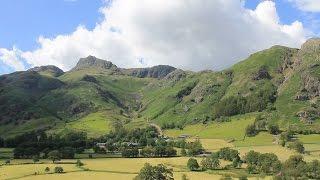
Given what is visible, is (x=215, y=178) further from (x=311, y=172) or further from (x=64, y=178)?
(x=64, y=178)

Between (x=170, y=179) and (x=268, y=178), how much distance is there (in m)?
41.9

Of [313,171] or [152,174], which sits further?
[313,171]

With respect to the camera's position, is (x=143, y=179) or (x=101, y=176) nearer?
(x=143, y=179)

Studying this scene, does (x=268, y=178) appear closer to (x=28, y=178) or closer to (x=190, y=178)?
(x=190, y=178)

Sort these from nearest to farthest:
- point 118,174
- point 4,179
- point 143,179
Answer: point 143,179, point 4,179, point 118,174

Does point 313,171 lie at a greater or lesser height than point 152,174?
lesser

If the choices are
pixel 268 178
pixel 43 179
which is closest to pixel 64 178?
pixel 43 179

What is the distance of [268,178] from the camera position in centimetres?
18488

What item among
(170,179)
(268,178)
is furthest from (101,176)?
(268,178)

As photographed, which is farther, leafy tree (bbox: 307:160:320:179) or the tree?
leafy tree (bbox: 307:160:320:179)

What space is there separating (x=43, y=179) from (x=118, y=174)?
1172 inches

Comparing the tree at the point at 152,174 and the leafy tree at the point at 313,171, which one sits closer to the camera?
the tree at the point at 152,174

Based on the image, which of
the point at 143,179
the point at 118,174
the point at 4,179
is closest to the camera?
the point at 143,179

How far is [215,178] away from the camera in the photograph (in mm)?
181875
